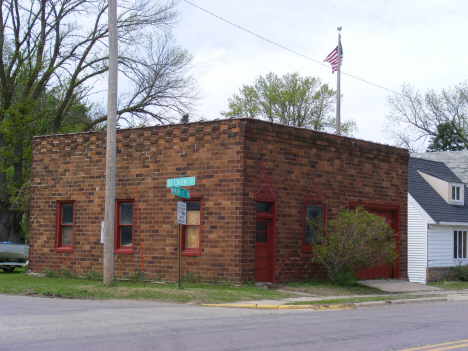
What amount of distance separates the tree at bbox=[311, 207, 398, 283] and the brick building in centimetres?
90

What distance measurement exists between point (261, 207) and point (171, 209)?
2.88 meters

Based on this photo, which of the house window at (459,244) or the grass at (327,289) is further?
the house window at (459,244)

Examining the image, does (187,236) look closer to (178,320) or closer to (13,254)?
(178,320)

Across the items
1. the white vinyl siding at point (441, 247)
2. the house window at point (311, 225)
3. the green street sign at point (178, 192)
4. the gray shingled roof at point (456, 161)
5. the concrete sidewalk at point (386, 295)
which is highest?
the gray shingled roof at point (456, 161)

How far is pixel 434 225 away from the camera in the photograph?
28453mm

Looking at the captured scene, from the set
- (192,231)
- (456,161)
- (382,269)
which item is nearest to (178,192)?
(192,231)

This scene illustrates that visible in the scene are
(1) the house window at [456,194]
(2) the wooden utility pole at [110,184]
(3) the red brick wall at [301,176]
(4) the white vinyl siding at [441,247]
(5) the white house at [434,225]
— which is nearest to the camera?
(2) the wooden utility pole at [110,184]

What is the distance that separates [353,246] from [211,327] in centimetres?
851

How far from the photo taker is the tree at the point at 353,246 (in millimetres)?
18031

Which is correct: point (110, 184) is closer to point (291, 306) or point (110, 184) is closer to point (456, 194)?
point (291, 306)

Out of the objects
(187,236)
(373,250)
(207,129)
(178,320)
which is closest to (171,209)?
(187,236)

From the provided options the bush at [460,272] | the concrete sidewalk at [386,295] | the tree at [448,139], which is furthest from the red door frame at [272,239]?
the tree at [448,139]

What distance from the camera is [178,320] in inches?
450

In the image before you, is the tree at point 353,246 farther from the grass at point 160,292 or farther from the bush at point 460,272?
the bush at point 460,272
